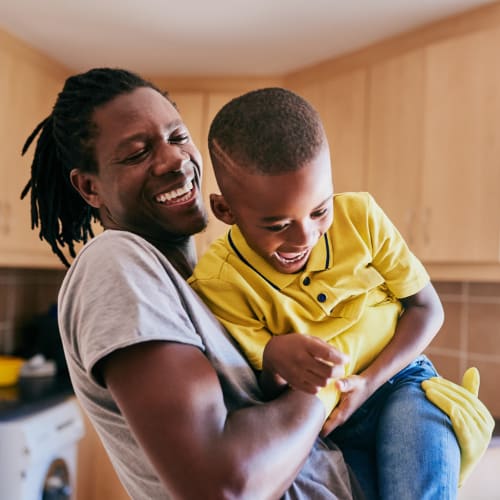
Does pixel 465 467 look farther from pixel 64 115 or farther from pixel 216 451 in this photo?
pixel 64 115

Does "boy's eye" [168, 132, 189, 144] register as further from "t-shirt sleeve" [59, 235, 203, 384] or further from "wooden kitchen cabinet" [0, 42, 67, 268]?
"wooden kitchen cabinet" [0, 42, 67, 268]

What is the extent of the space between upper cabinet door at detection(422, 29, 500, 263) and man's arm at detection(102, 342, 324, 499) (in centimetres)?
179

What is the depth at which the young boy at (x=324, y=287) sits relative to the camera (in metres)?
0.73

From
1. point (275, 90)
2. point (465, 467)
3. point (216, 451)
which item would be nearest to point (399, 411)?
point (465, 467)

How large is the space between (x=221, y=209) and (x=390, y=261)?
247 millimetres

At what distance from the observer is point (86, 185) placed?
962mm

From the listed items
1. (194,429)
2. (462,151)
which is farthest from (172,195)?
(462,151)

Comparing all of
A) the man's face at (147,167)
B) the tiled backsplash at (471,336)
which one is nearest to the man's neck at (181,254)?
the man's face at (147,167)

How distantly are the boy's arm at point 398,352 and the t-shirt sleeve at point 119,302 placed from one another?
0.22 metres

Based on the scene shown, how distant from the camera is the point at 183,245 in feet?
3.18

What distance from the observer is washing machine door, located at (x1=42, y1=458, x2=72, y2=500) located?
2426 millimetres

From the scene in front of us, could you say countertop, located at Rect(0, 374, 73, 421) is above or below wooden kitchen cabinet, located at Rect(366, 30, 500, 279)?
below

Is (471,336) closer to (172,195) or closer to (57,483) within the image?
(57,483)

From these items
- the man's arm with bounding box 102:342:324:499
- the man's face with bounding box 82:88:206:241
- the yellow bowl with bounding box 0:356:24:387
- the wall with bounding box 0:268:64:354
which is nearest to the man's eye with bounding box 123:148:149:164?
the man's face with bounding box 82:88:206:241
